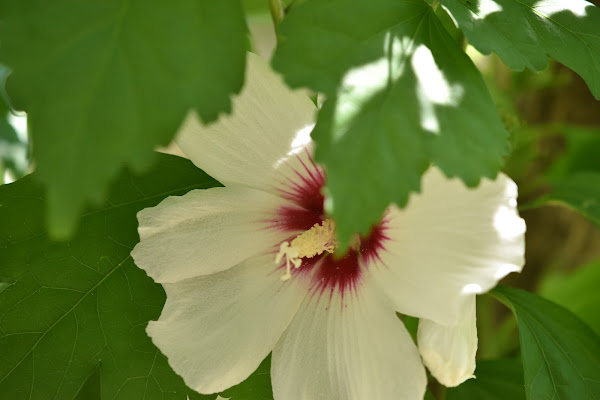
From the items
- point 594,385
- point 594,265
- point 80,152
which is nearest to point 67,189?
point 80,152

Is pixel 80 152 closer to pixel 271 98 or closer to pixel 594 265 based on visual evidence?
pixel 271 98

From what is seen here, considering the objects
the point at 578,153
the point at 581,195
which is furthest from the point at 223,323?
the point at 578,153

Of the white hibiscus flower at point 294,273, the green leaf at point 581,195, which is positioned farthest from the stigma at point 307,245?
the green leaf at point 581,195

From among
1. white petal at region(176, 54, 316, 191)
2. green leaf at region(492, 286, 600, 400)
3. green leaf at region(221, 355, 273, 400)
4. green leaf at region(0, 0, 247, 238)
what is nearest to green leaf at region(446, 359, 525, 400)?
green leaf at region(492, 286, 600, 400)

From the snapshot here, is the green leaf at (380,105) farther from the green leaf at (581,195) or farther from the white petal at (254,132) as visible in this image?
the green leaf at (581,195)

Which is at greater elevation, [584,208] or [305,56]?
[305,56]

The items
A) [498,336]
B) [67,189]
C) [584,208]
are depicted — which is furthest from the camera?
[498,336]
